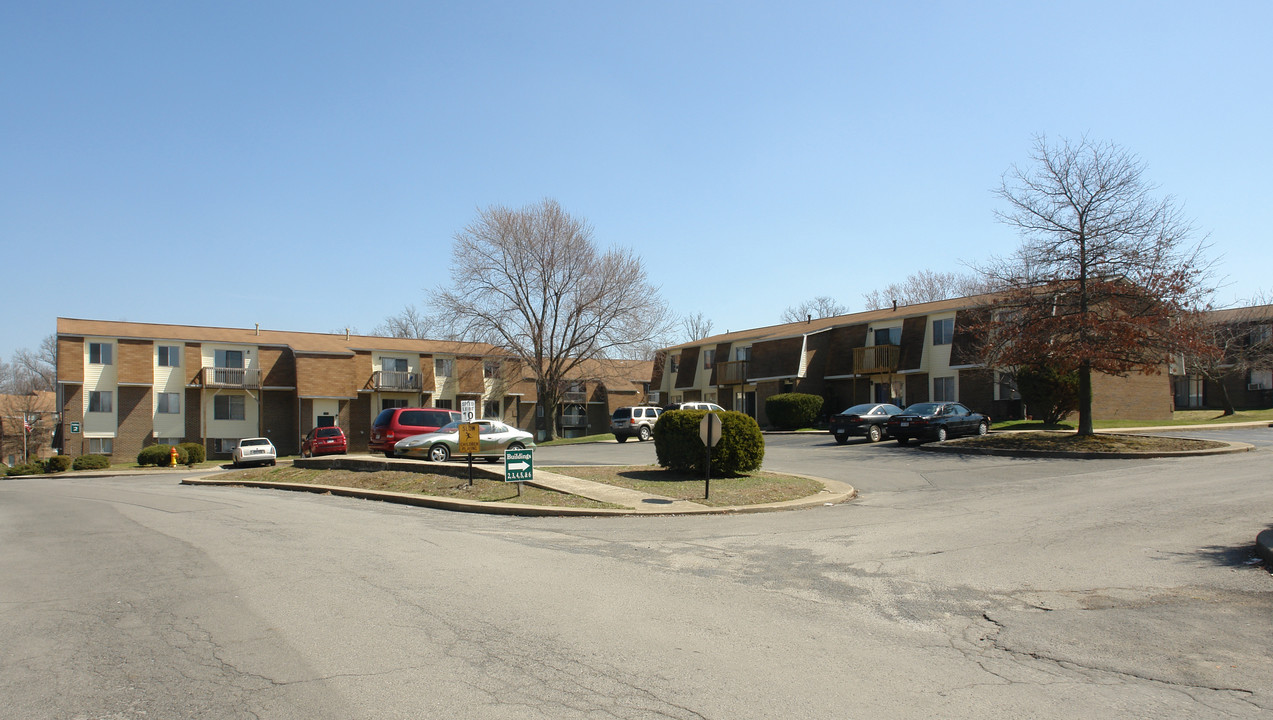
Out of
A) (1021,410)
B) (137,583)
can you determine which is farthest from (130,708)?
(1021,410)

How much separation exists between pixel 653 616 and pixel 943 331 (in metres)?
36.1

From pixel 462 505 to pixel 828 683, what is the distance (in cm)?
1097

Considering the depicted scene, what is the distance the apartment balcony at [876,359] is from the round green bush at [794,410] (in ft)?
9.82

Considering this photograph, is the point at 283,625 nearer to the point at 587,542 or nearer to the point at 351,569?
the point at 351,569

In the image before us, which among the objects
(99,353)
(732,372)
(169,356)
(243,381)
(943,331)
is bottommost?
(243,381)

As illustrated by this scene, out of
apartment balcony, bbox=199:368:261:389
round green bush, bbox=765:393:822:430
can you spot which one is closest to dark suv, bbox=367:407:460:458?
round green bush, bbox=765:393:822:430

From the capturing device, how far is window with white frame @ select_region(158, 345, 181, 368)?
1874 inches

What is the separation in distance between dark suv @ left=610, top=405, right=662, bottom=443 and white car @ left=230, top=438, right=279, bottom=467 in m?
16.4

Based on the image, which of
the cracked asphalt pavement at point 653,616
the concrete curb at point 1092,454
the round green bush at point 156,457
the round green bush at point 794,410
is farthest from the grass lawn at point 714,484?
the round green bush at point 156,457

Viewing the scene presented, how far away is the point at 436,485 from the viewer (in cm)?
Answer: 1747

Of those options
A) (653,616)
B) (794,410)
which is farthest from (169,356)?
(653,616)

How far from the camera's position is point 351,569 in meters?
8.75

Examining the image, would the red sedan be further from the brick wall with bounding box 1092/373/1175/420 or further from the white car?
the brick wall with bounding box 1092/373/1175/420

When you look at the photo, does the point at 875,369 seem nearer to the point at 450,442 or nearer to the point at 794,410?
the point at 794,410
